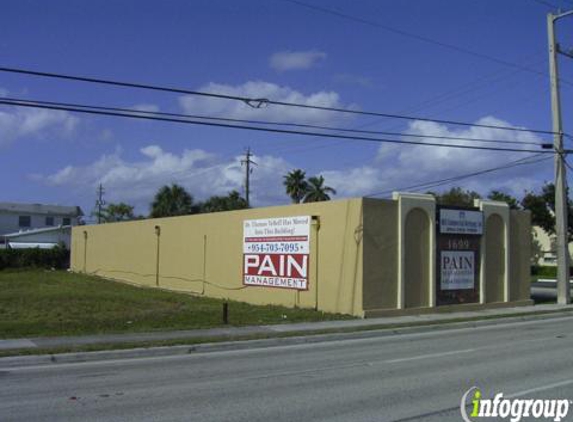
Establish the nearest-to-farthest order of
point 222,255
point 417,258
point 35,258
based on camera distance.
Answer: point 417,258 → point 222,255 → point 35,258

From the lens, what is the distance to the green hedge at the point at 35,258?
5353cm

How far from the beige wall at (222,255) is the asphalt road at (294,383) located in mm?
7815

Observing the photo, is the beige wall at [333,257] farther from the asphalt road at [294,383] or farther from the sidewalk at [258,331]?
the asphalt road at [294,383]

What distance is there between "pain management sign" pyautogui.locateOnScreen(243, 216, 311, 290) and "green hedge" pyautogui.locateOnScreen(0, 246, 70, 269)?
1265 inches

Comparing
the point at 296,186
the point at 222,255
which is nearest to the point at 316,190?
the point at 296,186

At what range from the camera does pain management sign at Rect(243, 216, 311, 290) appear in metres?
25.0

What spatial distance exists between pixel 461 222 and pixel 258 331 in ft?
36.8

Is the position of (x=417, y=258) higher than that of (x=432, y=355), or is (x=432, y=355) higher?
(x=417, y=258)

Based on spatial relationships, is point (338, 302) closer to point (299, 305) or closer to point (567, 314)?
point (299, 305)

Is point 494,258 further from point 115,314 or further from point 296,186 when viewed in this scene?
point 296,186

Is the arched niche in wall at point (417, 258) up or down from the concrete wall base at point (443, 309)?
up

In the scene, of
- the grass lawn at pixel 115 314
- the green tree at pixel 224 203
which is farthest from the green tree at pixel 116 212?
the grass lawn at pixel 115 314

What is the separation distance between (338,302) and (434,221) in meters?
4.71

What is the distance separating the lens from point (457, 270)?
25.3m
